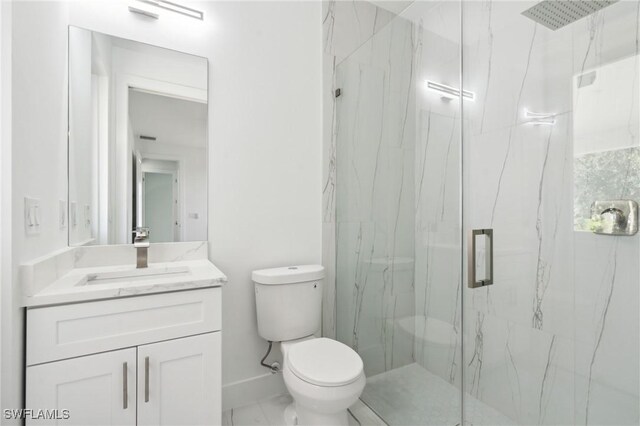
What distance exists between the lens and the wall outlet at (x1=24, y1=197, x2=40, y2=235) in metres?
1.05

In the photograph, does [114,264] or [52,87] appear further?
[114,264]

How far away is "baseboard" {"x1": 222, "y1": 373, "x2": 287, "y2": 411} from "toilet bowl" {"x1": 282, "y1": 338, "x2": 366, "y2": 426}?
37 centimetres

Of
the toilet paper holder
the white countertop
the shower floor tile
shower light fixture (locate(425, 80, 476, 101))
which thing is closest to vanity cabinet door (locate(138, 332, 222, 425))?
the white countertop

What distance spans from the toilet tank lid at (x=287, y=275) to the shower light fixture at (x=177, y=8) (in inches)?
58.3

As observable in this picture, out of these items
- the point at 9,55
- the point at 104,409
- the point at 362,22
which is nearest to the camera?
the point at 9,55

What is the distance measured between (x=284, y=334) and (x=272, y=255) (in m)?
0.48

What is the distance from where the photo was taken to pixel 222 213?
1823 millimetres

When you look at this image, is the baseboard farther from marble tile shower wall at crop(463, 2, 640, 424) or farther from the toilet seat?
marble tile shower wall at crop(463, 2, 640, 424)

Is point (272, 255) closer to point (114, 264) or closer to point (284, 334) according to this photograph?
point (284, 334)

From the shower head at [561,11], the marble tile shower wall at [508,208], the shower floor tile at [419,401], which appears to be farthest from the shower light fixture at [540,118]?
the shower floor tile at [419,401]

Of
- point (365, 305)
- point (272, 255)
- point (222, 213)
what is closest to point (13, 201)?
point (222, 213)

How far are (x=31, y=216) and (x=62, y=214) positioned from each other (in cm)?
38

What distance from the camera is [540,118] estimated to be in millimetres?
1415

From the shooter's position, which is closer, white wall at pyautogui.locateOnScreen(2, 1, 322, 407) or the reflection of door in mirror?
white wall at pyautogui.locateOnScreen(2, 1, 322, 407)
